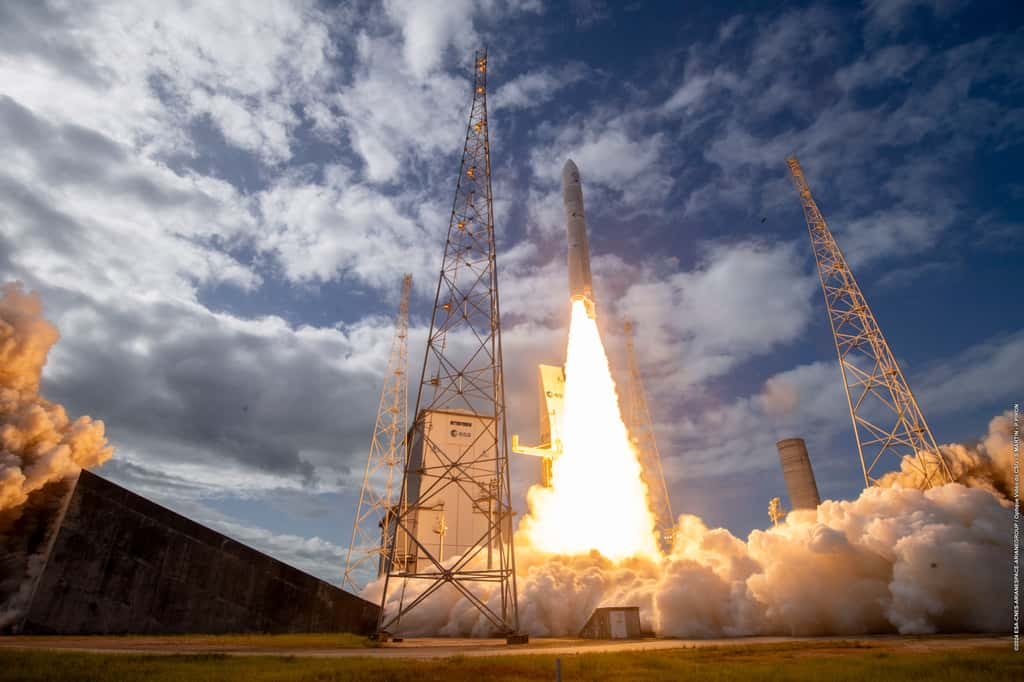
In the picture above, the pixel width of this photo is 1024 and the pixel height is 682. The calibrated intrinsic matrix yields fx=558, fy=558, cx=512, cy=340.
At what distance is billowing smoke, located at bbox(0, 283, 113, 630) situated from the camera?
→ 2345 cm

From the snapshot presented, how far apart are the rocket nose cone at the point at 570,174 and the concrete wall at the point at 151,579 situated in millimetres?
33942

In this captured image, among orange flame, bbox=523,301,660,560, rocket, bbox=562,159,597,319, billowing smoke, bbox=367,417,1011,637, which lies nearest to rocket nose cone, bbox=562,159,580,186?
rocket, bbox=562,159,597,319

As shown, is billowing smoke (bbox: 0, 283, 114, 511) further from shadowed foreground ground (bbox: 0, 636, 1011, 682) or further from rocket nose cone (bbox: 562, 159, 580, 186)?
rocket nose cone (bbox: 562, 159, 580, 186)

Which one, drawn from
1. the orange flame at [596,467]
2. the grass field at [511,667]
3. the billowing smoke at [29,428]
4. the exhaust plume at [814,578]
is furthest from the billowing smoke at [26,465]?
the orange flame at [596,467]

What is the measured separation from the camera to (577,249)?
42625mm

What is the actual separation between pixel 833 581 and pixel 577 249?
26513mm

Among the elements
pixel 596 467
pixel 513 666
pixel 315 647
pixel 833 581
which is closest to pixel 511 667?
pixel 513 666

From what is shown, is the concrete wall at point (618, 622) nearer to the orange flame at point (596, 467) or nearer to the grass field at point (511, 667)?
the grass field at point (511, 667)

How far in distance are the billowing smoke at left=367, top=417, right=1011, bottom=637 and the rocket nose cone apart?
28588mm

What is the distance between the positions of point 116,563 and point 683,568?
27592mm

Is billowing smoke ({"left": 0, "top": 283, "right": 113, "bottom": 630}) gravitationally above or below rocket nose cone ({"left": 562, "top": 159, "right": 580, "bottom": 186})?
below

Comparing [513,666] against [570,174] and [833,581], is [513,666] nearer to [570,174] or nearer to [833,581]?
[833,581]

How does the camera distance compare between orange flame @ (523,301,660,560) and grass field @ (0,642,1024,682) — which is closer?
grass field @ (0,642,1024,682)

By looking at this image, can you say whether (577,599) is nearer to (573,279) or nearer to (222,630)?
(222,630)
